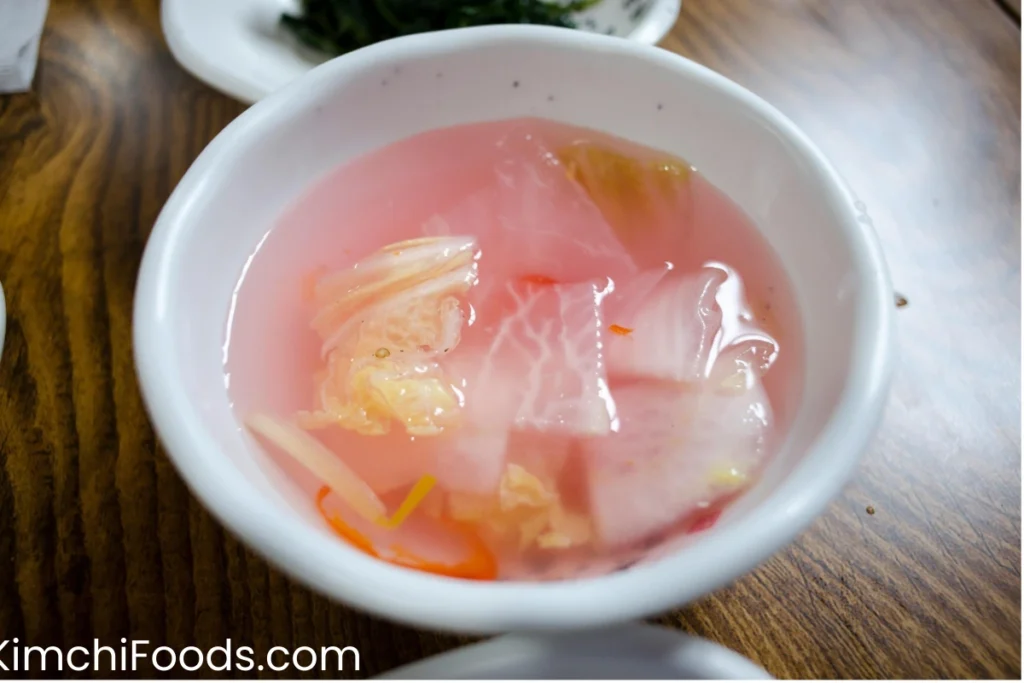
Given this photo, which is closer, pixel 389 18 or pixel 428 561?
pixel 428 561

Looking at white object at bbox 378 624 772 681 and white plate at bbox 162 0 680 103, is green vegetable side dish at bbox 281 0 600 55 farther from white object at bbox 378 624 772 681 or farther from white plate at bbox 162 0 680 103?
white object at bbox 378 624 772 681

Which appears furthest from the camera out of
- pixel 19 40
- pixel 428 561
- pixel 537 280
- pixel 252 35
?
pixel 252 35

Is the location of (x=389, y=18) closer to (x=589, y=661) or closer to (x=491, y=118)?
(x=491, y=118)

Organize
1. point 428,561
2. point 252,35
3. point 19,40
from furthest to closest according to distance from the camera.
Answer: point 252,35 < point 19,40 < point 428,561

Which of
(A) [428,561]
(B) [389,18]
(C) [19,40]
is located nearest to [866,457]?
(A) [428,561]

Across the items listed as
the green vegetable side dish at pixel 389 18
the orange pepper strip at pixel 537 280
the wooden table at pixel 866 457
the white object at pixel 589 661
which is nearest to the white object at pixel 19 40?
the wooden table at pixel 866 457

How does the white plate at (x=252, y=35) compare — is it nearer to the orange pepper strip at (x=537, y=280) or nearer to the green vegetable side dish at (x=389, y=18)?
the green vegetable side dish at (x=389, y=18)

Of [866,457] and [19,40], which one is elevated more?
[866,457]
